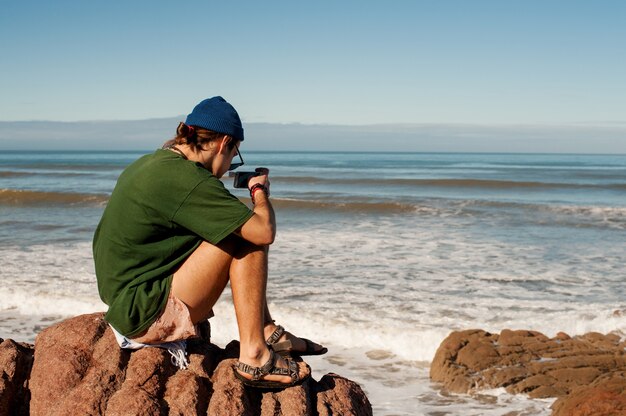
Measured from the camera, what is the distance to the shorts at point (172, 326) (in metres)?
3.50

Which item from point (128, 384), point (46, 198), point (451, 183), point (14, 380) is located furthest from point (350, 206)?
point (128, 384)

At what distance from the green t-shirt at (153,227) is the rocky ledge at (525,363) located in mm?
3095

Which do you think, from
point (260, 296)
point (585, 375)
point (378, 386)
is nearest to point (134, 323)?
point (260, 296)

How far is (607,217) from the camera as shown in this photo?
1778cm

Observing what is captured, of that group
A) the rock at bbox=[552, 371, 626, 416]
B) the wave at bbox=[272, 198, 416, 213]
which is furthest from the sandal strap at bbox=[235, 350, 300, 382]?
the wave at bbox=[272, 198, 416, 213]

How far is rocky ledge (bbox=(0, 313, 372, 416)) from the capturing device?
131 inches

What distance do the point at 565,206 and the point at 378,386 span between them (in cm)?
1636

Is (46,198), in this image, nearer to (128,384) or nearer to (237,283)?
(128,384)

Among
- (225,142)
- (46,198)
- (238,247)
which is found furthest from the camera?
(46,198)

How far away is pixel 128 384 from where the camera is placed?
3.42 meters

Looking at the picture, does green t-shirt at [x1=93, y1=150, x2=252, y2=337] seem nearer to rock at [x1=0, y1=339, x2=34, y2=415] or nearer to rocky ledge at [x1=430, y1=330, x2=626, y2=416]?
rock at [x1=0, y1=339, x2=34, y2=415]

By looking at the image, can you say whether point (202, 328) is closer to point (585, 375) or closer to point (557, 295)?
point (585, 375)

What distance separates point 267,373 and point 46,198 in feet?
69.6

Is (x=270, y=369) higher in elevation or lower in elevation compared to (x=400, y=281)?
higher
